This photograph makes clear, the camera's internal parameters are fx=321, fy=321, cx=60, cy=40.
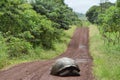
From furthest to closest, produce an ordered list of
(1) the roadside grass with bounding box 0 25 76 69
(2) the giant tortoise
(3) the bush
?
(3) the bush, (1) the roadside grass with bounding box 0 25 76 69, (2) the giant tortoise

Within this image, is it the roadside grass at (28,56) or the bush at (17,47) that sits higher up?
the bush at (17,47)

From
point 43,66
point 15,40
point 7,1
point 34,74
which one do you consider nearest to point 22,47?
point 15,40

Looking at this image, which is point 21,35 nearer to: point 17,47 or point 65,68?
point 17,47

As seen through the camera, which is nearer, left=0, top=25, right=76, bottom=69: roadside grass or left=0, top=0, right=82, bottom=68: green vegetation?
left=0, top=25, right=76, bottom=69: roadside grass

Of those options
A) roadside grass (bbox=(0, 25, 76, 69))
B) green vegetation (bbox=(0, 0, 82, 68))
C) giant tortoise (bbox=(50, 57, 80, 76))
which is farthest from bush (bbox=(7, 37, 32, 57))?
giant tortoise (bbox=(50, 57, 80, 76))

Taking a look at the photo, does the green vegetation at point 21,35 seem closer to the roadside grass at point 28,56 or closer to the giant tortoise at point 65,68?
the roadside grass at point 28,56

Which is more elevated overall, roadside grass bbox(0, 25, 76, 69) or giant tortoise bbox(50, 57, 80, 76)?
giant tortoise bbox(50, 57, 80, 76)

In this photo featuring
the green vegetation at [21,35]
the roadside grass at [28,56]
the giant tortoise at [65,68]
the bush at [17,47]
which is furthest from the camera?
the bush at [17,47]

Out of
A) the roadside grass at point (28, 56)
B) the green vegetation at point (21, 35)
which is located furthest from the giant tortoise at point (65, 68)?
the green vegetation at point (21, 35)

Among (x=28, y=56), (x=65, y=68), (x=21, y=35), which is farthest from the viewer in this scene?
(x=21, y=35)

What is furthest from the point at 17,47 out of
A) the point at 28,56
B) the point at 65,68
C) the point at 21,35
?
the point at 65,68

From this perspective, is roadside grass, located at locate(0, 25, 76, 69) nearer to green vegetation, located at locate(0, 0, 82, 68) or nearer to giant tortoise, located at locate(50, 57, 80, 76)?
green vegetation, located at locate(0, 0, 82, 68)

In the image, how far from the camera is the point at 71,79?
1373cm

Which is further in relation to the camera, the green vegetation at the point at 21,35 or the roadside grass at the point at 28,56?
the green vegetation at the point at 21,35
